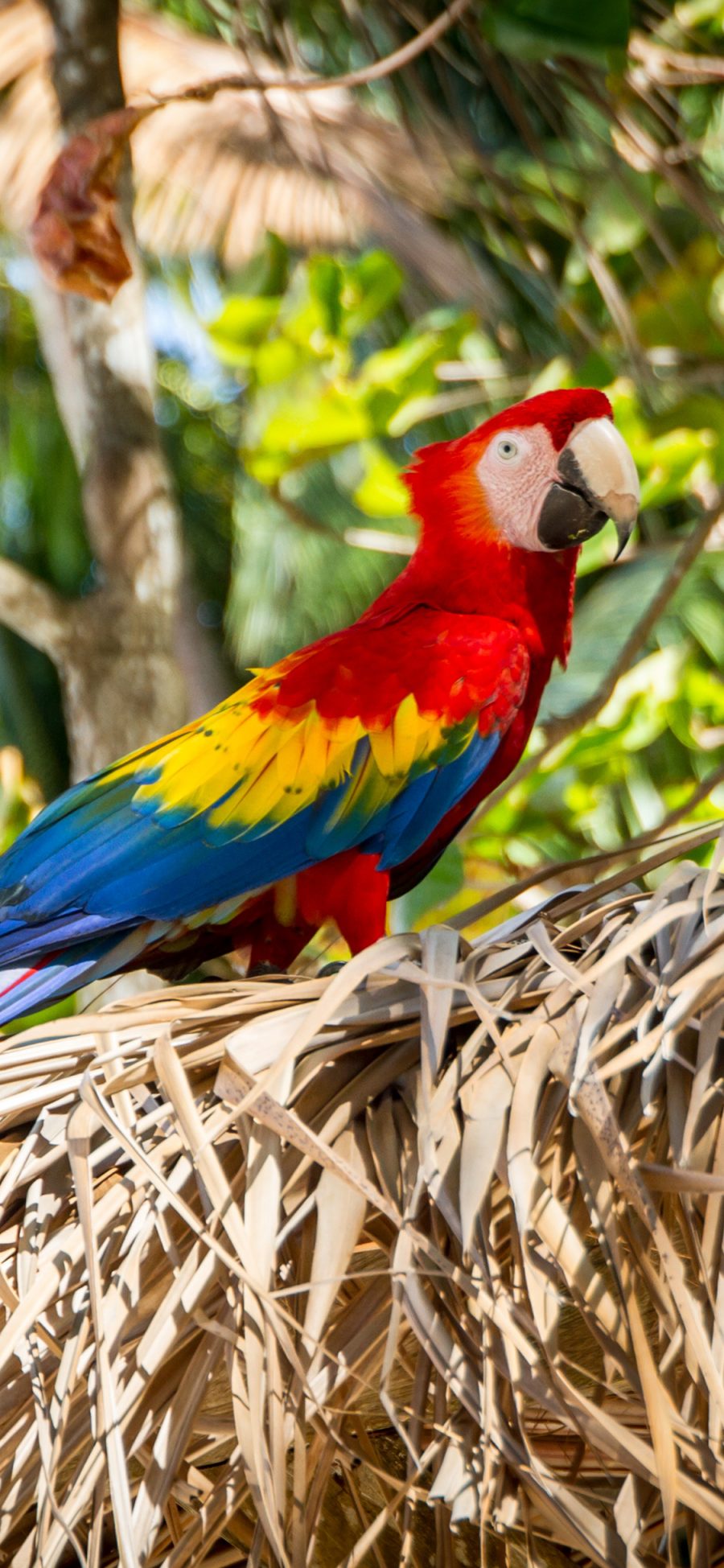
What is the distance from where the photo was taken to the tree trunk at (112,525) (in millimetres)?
1695

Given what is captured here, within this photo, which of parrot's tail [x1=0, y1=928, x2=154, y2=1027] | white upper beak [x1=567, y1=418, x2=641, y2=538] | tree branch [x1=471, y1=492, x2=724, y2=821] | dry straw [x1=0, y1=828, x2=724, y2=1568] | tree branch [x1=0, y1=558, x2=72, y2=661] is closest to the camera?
dry straw [x1=0, y1=828, x2=724, y2=1568]

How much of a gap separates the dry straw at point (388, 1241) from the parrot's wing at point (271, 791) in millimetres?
348

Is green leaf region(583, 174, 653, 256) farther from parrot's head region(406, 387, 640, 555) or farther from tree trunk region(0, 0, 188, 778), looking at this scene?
parrot's head region(406, 387, 640, 555)

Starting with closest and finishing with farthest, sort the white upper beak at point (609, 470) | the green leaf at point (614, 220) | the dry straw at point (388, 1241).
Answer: the dry straw at point (388, 1241) → the white upper beak at point (609, 470) → the green leaf at point (614, 220)

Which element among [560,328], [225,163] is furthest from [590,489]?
[225,163]

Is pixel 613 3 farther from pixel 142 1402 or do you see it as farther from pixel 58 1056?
pixel 142 1402

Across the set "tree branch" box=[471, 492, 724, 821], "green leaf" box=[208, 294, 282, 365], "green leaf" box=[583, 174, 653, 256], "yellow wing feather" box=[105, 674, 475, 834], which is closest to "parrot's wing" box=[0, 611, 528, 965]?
"yellow wing feather" box=[105, 674, 475, 834]

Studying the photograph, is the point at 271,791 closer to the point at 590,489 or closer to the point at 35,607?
the point at 590,489

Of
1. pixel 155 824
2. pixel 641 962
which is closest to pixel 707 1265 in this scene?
pixel 641 962

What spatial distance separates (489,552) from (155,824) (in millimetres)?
391

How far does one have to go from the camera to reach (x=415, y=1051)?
629mm

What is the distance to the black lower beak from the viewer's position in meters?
1.16

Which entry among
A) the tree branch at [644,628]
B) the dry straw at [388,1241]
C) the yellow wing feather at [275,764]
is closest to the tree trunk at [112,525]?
the tree branch at [644,628]

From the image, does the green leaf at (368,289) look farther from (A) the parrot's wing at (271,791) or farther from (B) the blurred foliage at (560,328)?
(A) the parrot's wing at (271,791)
